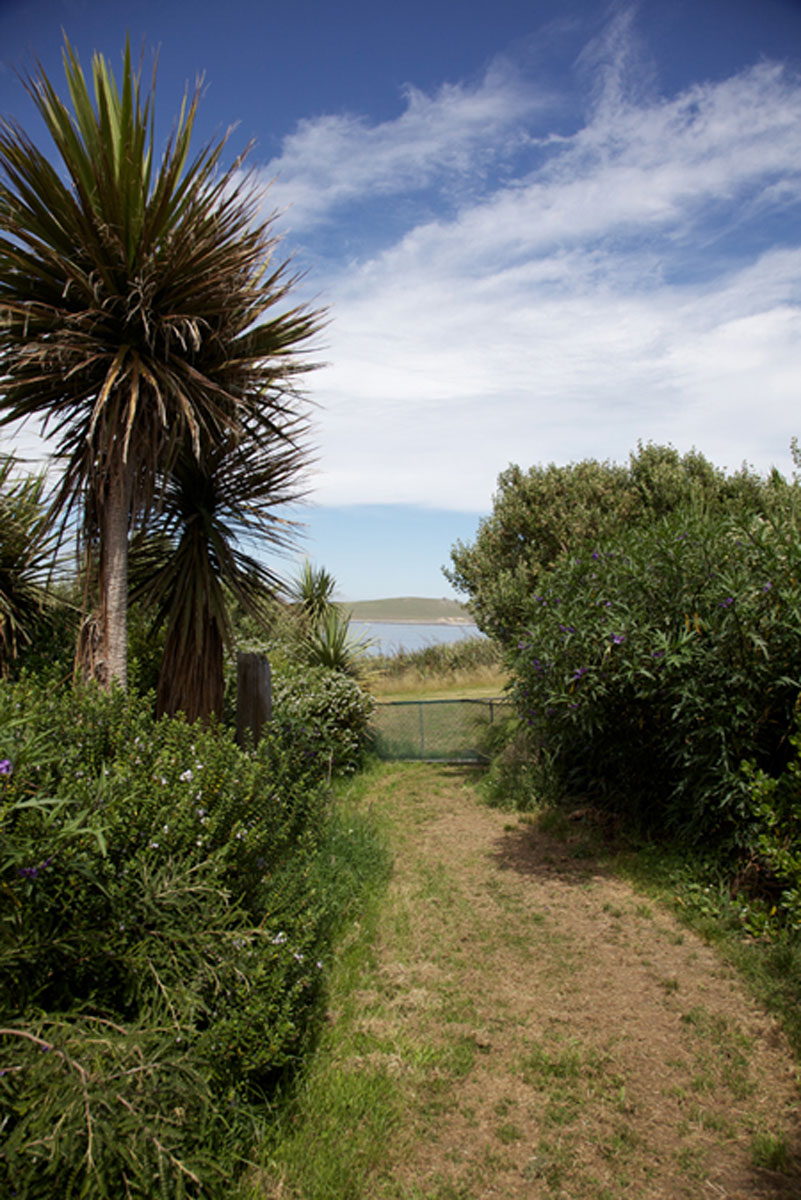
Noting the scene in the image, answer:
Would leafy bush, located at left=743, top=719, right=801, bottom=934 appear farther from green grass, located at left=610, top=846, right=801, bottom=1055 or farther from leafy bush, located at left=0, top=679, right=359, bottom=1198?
leafy bush, located at left=0, top=679, right=359, bottom=1198

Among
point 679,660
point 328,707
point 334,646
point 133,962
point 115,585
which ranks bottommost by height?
point 328,707

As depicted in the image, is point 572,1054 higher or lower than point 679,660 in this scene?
lower

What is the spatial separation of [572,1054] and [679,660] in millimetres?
2735

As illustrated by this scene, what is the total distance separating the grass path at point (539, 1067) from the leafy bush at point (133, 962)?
1.38 ft

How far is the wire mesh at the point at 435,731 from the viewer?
39.1 feet

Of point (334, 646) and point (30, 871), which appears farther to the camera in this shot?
point (334, 646)

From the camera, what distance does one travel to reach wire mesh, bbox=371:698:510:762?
11906mm

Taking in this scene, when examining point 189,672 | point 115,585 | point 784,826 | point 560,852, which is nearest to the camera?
point 784,826

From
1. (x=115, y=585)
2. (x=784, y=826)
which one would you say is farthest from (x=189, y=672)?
(x=784, y=826)

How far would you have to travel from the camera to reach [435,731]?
1252cm

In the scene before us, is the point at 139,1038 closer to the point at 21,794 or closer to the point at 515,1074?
the point at 21,794

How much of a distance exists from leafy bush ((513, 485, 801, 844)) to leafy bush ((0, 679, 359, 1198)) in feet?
11.0

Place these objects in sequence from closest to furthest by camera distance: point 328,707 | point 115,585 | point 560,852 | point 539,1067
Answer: point 539,1067, point 115,585, point 560,852, point 328,707

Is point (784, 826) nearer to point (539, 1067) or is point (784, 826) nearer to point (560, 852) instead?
point (539, 1067)
